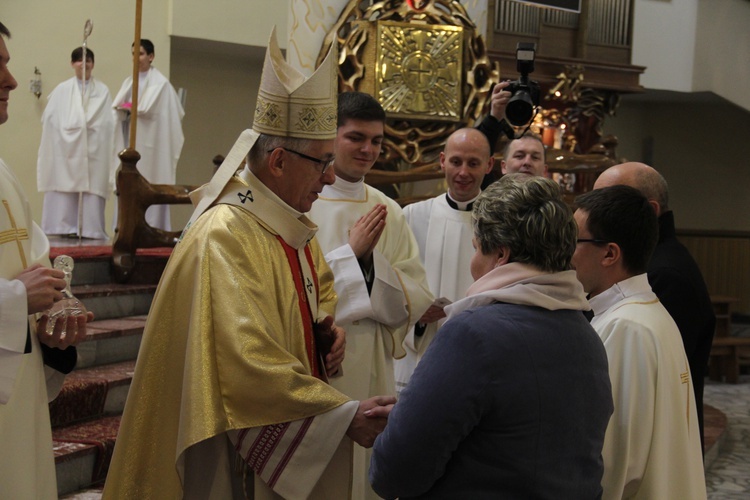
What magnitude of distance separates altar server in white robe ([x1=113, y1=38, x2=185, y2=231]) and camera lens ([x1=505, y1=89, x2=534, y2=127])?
6.05 m

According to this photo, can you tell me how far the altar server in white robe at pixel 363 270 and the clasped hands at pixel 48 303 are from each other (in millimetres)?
1001

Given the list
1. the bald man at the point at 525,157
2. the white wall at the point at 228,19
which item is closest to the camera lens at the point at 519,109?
the bald man at the point at 525,157

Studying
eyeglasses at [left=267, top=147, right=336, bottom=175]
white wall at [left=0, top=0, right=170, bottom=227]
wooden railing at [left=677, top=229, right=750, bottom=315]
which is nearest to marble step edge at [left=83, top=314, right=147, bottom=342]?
eyeglasses at [left=267, top=147, right=336, bottom=175]

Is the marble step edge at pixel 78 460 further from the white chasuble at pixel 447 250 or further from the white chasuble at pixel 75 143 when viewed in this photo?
the white chasuble at pixel 75 143

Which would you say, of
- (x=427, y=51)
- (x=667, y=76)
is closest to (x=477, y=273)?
(x=427, y=51)

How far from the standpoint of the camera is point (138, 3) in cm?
489

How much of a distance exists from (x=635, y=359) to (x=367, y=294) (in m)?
1.20

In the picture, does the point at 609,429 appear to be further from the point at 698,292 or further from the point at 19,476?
the point at 19,476

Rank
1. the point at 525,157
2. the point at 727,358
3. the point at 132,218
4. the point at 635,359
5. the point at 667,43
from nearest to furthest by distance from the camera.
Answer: the point at 635,359 < the point at 525,157 < the point at 132,218 < the point at 727,358 < the point at 667,43

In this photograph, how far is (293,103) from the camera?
8.00 feet

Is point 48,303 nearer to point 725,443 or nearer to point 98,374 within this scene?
point 98,374

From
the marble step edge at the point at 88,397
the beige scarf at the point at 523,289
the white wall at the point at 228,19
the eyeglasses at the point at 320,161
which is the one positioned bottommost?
the marble step edge at the point at 88,397

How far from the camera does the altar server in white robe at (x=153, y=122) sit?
9.28 metres

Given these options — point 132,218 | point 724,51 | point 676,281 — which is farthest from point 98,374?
point 724,51
